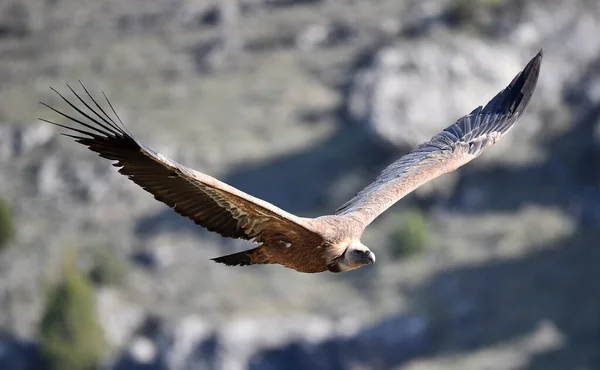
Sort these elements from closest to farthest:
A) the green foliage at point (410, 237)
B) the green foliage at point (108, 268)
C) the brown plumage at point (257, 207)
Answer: the brown plumage at point (257, 207)
the green foliage at point (410, 237)
the green foliage at point (108, 268)

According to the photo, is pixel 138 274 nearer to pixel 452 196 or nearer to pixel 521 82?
pixel 452 196

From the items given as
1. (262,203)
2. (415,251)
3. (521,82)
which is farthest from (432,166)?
(415,251)

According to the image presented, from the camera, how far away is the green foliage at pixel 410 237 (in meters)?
45.7

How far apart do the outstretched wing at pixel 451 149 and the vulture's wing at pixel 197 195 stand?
1.62 meters

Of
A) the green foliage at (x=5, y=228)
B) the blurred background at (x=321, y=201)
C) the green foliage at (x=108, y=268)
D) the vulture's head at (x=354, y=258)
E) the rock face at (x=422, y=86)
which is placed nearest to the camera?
the vulture's head at (x=354, y=258)

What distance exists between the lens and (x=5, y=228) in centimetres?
4841

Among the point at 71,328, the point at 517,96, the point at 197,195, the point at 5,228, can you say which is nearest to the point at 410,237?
the point at 71,328

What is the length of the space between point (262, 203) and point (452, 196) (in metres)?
37.7

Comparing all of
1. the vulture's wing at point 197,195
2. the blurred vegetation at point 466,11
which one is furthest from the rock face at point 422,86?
the vulture's wing at point 197,195

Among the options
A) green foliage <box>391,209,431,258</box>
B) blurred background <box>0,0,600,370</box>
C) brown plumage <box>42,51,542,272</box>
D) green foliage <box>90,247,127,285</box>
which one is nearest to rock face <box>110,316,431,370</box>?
blurred background <box>0,0,600,370</box>

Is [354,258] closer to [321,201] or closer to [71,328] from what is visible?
[71,328]

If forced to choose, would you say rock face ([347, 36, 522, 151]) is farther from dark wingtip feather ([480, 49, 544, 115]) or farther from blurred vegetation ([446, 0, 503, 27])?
dark wingtip feather ([480, 49, 544, 115])

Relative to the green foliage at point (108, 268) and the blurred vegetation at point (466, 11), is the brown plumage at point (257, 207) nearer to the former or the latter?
the green foliage at point (108, 268)

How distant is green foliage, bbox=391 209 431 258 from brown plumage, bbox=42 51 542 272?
3000 cm
